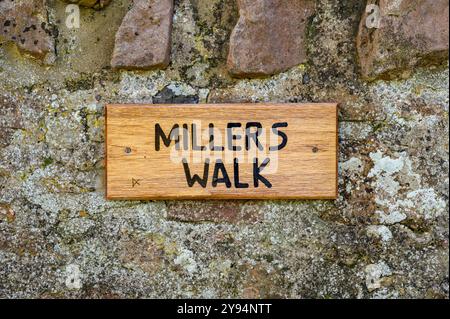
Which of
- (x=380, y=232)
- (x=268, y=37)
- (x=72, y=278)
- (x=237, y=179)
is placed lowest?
(x=72, y=278)

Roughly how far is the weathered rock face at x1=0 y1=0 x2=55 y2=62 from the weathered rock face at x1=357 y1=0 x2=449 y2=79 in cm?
78

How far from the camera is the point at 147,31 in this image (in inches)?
52.9

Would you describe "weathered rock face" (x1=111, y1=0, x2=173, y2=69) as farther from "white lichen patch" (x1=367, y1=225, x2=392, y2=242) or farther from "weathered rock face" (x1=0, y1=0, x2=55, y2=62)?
"white lichen patch" (x1=367, y1=225, x2=392, y2=242)

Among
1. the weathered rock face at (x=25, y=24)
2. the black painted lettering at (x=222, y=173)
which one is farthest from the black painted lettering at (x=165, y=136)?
the weathered rock face at (x=25, y=24)

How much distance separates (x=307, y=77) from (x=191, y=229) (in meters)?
0.46

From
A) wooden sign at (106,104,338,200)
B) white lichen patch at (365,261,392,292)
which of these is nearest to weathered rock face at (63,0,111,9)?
wooden sign at (106,104,338,200)

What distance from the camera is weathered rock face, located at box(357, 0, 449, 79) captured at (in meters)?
1.30

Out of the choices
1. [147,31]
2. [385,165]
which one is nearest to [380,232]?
[385,165]

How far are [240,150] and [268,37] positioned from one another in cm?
27

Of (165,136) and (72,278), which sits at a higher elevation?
(165,136)

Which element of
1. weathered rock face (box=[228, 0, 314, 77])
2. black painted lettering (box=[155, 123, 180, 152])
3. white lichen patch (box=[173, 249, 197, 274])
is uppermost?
weathered rock face (box=[228, 0, 314, 77])

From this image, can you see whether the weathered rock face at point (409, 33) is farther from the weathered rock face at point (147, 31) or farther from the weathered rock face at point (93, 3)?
the weathered rock face at point (93, 3)

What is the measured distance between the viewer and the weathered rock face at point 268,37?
1.33m

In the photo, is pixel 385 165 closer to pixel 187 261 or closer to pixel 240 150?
pixel 240 150
